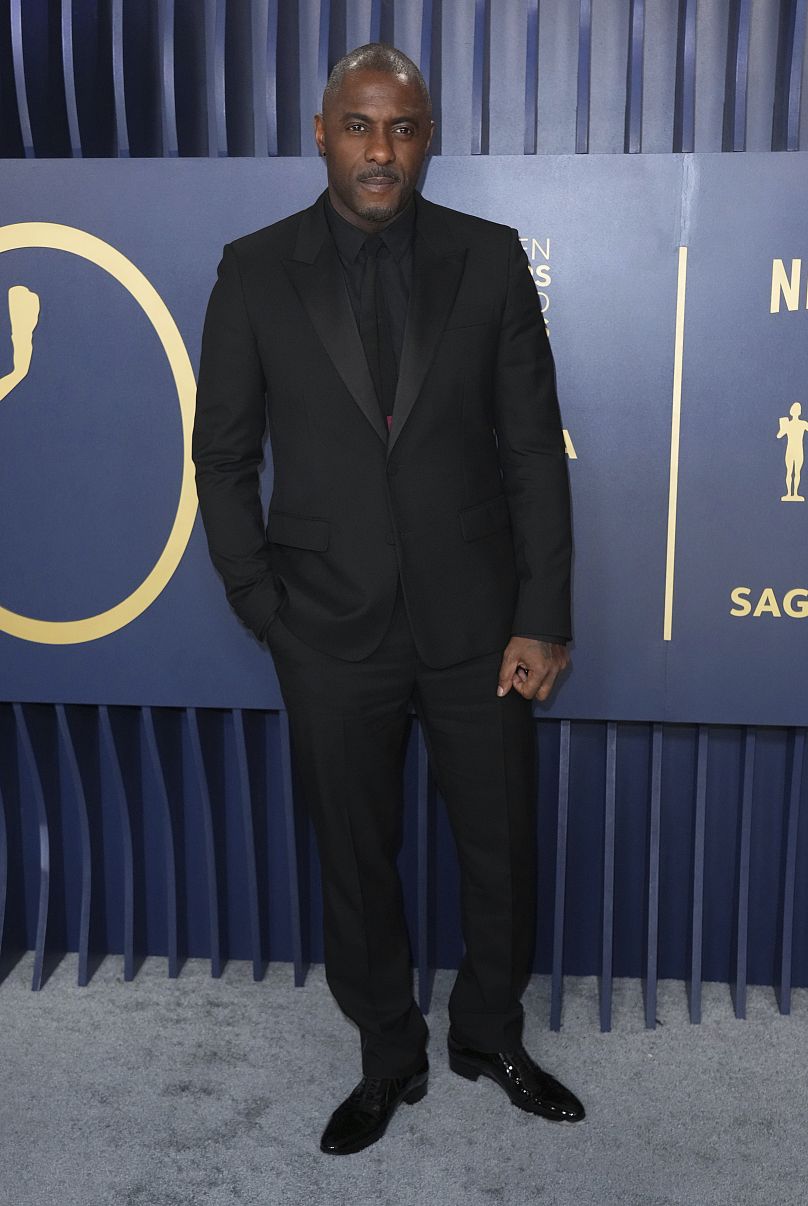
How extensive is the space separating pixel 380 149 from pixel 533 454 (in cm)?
59

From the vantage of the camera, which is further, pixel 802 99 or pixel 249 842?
pixel 249 842

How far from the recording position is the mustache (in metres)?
2.04

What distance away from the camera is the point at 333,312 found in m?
2.11

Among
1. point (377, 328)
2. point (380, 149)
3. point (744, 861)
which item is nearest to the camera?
point (380, 149)

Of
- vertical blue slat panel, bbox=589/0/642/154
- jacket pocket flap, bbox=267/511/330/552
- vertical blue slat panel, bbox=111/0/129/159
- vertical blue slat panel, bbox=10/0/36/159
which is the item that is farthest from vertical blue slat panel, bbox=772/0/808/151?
vertical blue slat panel, bbox=10/0/36/159

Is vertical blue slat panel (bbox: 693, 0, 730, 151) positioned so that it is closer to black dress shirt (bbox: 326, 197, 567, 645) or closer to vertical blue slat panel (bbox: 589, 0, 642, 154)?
vertical blue slat panel (bbox: 589, 0, 642, 154)

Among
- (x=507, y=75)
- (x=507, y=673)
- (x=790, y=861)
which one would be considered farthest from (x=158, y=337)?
(x=790, y=861)

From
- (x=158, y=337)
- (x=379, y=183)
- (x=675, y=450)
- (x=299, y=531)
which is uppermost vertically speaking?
(x=379, y=183)

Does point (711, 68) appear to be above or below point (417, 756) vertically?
above

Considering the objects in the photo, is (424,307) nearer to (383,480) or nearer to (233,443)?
(383,480)

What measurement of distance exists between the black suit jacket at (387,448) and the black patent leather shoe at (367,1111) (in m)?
0.88

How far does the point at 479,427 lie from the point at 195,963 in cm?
163

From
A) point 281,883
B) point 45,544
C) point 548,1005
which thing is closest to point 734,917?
point 548,1005

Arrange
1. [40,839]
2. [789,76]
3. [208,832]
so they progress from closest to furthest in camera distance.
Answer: [789,76], [208,832], [40,839]
